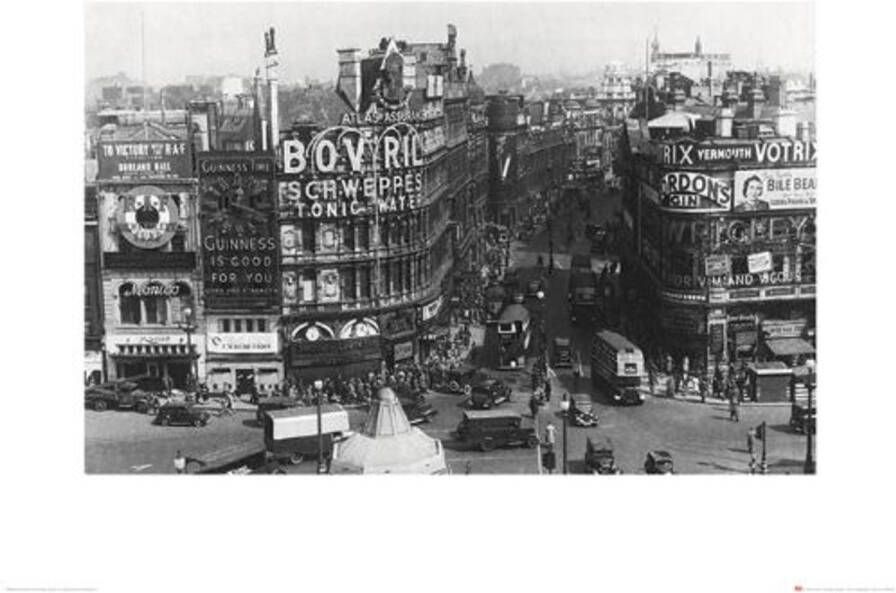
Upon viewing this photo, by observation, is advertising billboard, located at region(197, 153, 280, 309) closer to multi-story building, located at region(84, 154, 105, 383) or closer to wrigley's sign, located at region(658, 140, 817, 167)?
multi-story building, located at region(84, 154, 105, 383)

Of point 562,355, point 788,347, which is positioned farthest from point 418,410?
point 788,347

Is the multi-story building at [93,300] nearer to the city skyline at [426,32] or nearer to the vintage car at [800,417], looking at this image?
the city skyline at [426,32]

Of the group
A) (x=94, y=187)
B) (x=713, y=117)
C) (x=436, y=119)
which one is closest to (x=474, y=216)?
(x=436, y=119)

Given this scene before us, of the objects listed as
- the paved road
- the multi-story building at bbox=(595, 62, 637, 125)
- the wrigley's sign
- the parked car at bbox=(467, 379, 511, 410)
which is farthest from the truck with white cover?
the multi-story building at bbox=(595, 62, 637, 125)

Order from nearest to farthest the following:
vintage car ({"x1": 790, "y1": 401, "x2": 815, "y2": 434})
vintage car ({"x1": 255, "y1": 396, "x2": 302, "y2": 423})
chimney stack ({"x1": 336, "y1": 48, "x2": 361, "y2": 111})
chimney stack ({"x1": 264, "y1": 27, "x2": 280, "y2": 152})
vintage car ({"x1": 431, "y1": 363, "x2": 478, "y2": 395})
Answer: vintage car ({"x1": 790, "y1": 401, "x2": 815, "y2": 434}) < chimney stack ({"x1": 264, "y1": 27, "x2": 280, "y2": 152}) < vintage car ({"x1": 255, "y1": 396, "x2": 302, "y2": 423}) < vintage car ({"x1": 431, "y1": 363, "x2": 478, "y2": 395}) < chimney stack ({"x1": 336, "y1": 48, "x2": 361, "y2": 111})

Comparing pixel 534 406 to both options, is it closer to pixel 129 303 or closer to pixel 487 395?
pixel 487 395
